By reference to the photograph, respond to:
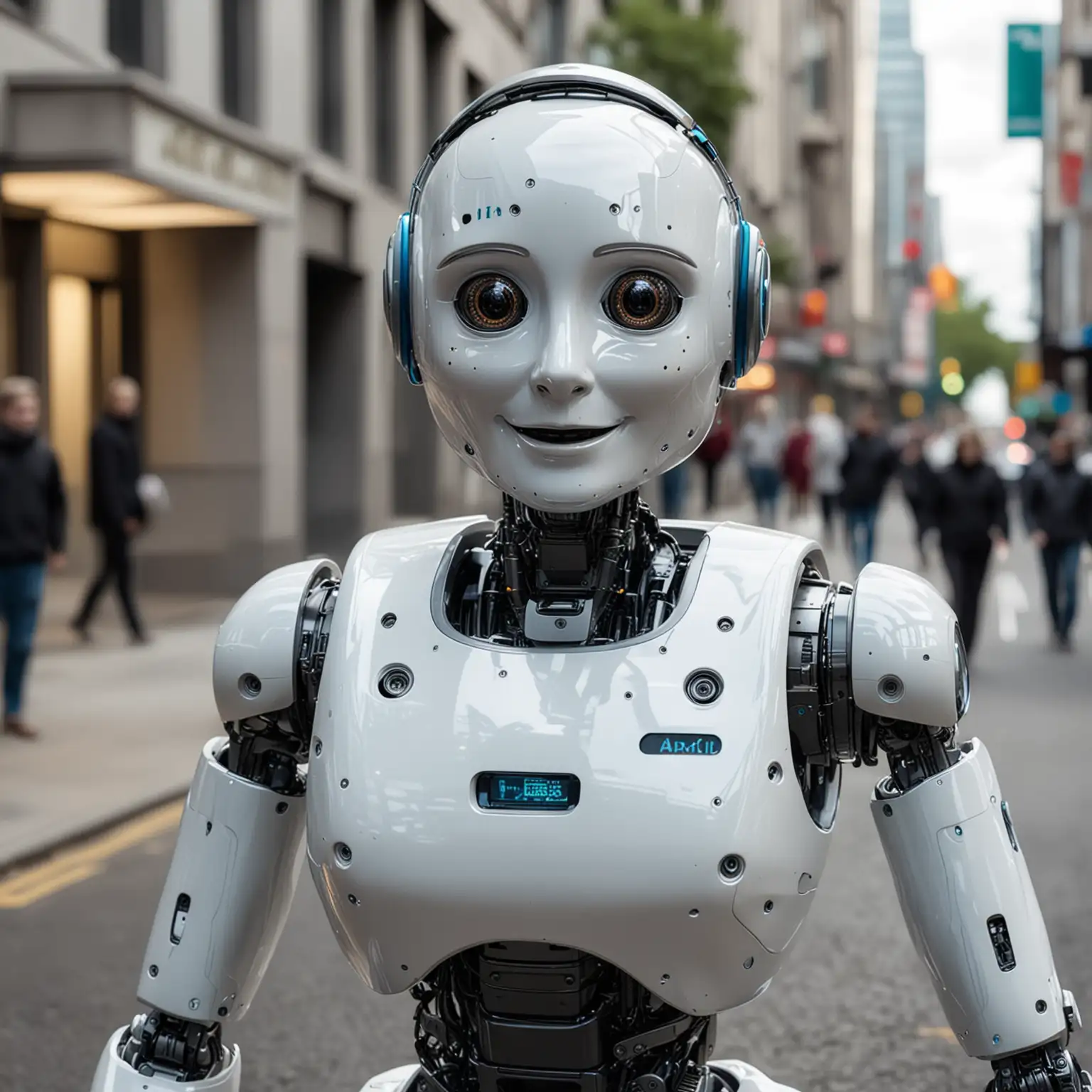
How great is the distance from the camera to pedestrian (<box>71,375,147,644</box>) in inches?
464

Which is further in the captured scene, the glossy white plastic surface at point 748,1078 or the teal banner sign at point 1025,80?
the teal banner sign at point 1025,80

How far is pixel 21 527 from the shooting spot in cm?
891

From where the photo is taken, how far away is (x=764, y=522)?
22.9 metres

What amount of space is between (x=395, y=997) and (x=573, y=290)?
11.2 ft

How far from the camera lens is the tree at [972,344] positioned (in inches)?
4875

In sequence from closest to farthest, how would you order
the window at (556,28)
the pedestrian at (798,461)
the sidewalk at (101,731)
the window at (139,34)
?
the sidewalk at (101,731), the window at (139,34), the pedestrian at (798,461), the window at (556,28)

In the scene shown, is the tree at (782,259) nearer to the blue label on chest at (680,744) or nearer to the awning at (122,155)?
the awning at (122,155)

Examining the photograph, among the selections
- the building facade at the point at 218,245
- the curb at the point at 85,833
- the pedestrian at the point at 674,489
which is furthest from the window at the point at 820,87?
the curb at the point at 85,833

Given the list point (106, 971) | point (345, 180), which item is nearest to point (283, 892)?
point (106, 971)

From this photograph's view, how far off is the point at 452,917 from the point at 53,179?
1137cm

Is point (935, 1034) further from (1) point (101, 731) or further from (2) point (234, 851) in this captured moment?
(1) point (101, 731)

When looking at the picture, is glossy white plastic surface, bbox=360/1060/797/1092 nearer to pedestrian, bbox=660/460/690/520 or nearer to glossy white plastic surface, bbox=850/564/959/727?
glossy white plastic surface, bbox=850/564/959/727

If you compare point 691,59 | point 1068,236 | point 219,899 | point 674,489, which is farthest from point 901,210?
point 219,899

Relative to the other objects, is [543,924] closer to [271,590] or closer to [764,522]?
[271,590]
